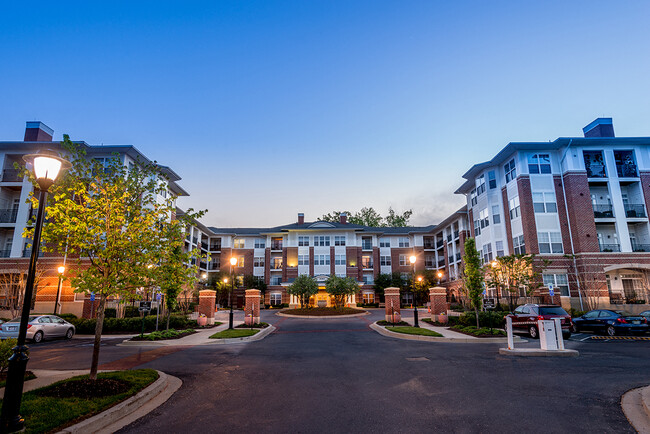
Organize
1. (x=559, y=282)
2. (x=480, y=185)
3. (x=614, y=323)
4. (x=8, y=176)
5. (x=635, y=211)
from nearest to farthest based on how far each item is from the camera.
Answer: (x=614, y=323) → (x=559, y=282) → (x=635, y=211) → (x=8, y=176) → (x=480, y=185)

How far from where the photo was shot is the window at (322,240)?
57.2 m

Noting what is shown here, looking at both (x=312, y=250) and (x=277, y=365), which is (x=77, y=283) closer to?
(x=277, y=365)

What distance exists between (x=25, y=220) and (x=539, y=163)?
159 ft

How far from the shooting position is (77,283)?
7625mm

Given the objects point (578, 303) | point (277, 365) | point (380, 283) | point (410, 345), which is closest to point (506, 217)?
point (578, 303)

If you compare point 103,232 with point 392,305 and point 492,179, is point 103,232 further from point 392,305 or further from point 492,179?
point 492,179

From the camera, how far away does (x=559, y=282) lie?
3131 centimetres

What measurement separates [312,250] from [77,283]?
49.5 metres

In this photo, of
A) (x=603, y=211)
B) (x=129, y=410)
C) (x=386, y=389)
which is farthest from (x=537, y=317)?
(x=603, y=211)

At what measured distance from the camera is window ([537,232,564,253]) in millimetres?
32312

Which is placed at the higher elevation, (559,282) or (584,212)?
(584,212)

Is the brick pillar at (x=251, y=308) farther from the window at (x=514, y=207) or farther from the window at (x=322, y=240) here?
the window at (x=322, y=240)

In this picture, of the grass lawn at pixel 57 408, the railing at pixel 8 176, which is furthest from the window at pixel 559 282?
the railing at pixel 8 176

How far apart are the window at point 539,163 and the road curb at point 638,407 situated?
30.6 m
